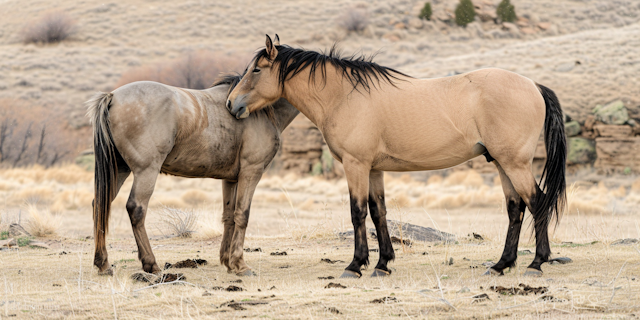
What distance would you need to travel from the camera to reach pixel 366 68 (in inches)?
263

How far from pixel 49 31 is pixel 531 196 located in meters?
52.2

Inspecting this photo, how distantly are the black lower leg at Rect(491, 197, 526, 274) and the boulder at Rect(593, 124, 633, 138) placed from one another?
1846 cm

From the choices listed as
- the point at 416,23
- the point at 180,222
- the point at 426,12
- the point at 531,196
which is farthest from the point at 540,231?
the point at 426,12

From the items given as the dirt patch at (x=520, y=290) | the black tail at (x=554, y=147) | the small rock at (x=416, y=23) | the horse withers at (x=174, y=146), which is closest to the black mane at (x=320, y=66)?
the horse withers at (x=174, y=146)

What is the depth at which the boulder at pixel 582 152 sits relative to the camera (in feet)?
73.9

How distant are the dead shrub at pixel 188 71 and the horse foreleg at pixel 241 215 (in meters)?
30.4

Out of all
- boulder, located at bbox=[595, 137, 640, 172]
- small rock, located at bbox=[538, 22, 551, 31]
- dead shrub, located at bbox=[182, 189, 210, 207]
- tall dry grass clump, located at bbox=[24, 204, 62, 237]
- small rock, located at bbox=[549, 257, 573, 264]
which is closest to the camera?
small rock, located at bbox=[549, 257, 573, 264]

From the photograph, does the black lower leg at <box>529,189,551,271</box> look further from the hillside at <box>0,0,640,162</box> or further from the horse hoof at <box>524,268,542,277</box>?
the hillside at <box>0,0,640,162</box>

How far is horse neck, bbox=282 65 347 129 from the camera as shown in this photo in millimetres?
6531

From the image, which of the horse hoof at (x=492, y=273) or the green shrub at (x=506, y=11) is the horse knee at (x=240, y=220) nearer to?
the horse hoof at (x=492, y=273)

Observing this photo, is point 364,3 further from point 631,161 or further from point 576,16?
point 631,161

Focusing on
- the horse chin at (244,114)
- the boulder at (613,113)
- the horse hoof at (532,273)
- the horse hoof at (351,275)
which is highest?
the horse chin at (244,114)

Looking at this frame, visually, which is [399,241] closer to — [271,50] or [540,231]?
[540,231]

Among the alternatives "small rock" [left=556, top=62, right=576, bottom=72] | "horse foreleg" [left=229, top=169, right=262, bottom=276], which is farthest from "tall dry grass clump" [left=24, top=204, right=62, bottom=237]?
"small rock" [left=556, top=62, right=576, bottom=72]
